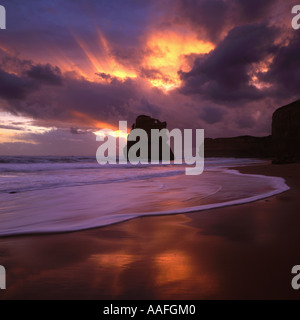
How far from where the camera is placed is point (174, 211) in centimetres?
380

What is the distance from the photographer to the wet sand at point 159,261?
145cm

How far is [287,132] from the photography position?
1259 inches

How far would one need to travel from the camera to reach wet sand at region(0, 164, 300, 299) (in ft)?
4.75

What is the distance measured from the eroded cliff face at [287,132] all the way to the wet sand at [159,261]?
30.5 m

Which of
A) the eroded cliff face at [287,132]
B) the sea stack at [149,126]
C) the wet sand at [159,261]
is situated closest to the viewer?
the wet sand at [159,261]

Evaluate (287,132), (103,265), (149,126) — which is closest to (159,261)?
(103,265)

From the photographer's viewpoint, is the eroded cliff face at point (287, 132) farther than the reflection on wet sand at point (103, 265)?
Yes

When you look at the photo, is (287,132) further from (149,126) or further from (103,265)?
(149,126)

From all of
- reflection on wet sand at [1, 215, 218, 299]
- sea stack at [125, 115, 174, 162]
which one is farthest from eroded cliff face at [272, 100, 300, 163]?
→ sea stack at [125, 115, 174, 162]

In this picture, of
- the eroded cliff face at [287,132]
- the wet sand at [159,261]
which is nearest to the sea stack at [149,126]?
the eroded cliff face at [287,132]

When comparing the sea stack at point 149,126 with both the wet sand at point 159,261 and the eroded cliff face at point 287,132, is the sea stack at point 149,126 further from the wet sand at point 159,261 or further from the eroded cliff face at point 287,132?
the wet sand at point 159,261

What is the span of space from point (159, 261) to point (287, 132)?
36523 millimetres
